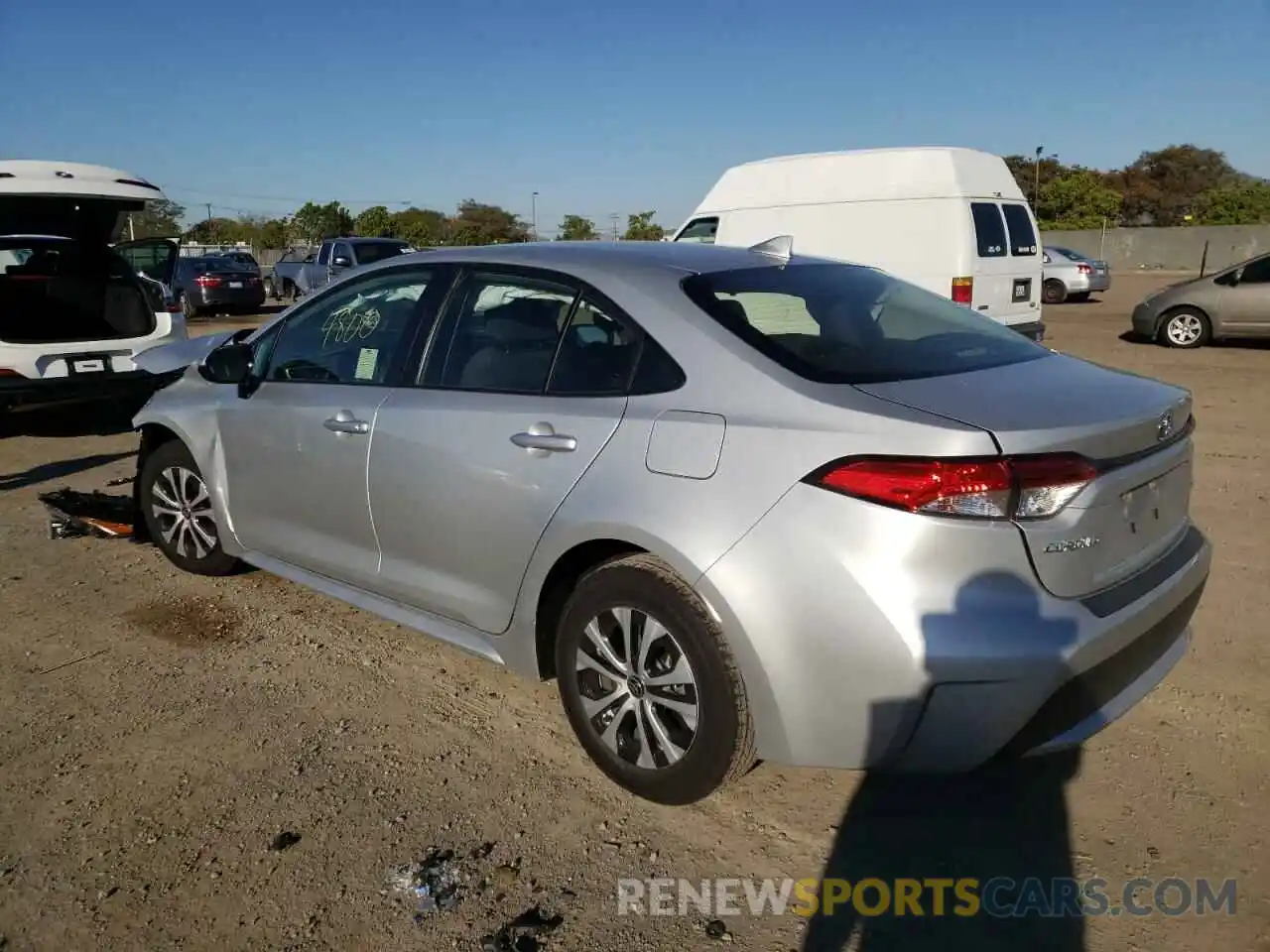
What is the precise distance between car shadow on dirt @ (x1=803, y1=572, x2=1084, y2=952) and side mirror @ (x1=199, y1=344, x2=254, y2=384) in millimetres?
3063

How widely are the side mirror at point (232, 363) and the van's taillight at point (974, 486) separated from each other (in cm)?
295

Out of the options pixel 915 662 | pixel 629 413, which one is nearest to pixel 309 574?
pixel 629 413

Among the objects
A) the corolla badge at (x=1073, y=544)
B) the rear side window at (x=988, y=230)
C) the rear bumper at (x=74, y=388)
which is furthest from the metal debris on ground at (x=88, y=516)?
the rear side window at (x=988, y=230)

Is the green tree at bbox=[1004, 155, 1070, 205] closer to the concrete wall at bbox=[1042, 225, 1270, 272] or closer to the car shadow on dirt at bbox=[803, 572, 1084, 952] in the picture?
the concrete wall at bbox=[1042, 225, 1270, 272]

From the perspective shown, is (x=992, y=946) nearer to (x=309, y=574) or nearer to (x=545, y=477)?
(x=545, y=477)

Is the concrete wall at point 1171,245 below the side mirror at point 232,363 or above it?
above

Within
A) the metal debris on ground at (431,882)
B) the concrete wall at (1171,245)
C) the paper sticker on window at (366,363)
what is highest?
the concrete wall at (1171,245)

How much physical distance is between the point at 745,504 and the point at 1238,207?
2346 inches

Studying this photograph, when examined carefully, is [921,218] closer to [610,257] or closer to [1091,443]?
[610,257]

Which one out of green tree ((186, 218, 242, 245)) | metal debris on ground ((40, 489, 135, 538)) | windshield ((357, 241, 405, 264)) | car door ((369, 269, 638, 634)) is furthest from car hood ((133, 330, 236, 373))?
green tree ((186, 218, 242, 245))

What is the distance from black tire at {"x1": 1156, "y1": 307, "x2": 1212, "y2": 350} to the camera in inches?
539

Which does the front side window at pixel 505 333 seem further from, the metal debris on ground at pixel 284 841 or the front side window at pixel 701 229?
the front side window at pixel 701 229

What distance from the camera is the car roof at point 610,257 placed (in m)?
3.29

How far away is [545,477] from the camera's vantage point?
306 cm
